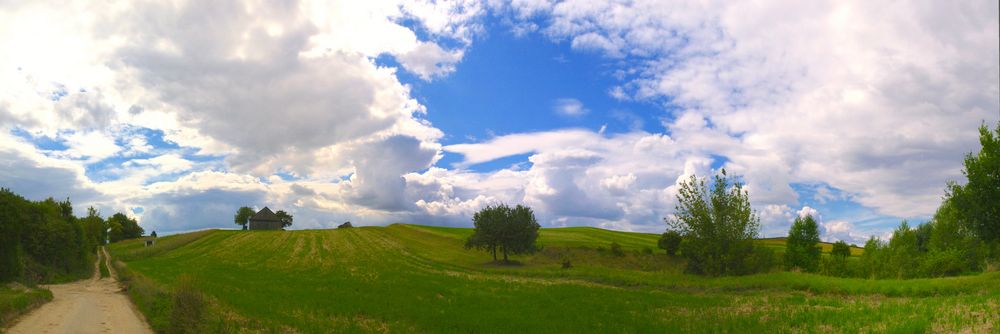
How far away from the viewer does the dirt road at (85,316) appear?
79.9 ft

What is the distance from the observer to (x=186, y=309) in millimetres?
21703

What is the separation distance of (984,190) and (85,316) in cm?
6069

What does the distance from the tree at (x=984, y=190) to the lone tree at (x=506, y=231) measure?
4628cm

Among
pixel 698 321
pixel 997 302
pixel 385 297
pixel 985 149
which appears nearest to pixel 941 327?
pixel 997 302

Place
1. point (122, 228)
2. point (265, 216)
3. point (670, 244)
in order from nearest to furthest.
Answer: point (670, 244)
point (265, 216)
point (122, 228)

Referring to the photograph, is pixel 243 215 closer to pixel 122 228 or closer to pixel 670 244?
pixel 122 228

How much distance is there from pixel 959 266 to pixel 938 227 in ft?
38.6

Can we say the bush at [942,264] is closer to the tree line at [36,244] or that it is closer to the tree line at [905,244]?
the tree line at [905,244]

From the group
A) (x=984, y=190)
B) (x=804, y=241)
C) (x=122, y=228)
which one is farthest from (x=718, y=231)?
(x=122, y=228)

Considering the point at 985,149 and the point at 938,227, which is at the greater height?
the point at 985,149

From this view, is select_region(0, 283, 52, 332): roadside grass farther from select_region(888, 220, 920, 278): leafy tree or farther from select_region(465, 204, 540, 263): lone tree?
select_region(888, 220, 920, 278): leafy tree

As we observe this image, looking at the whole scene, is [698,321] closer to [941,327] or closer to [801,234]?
[941,327]

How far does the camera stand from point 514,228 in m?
72.7

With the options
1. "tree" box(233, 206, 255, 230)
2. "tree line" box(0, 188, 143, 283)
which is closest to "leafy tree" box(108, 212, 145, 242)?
"tree" box(233, 206, 255, 230)
